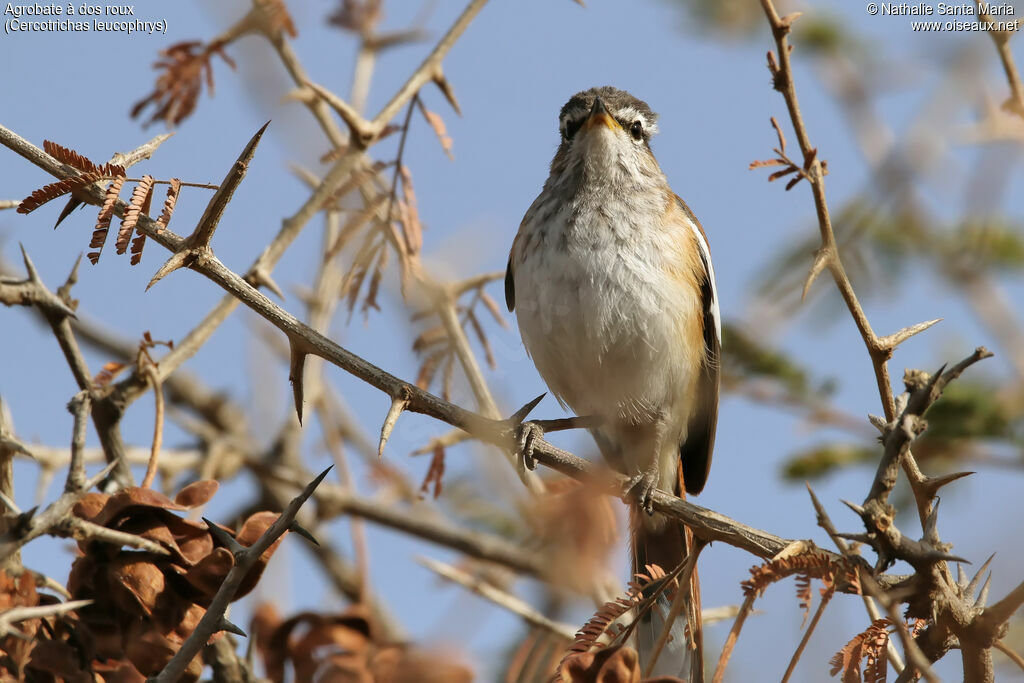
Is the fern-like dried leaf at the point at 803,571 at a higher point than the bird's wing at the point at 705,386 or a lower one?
lower

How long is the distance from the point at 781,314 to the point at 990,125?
36.5 inches

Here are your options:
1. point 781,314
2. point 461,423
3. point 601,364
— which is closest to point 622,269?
point 601,364

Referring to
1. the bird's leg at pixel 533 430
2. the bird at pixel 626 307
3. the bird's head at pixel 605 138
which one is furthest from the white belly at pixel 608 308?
the bird's head at pixel 605 138

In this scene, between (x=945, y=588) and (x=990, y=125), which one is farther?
(x=990, y=125)

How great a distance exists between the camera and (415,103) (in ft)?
12.3

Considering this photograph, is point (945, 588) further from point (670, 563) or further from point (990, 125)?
Answer: point (670, 563)

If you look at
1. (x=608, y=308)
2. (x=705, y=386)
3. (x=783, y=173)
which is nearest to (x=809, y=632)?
(x=783, y=173)

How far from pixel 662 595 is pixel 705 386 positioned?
122cm

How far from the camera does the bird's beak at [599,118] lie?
509 cm

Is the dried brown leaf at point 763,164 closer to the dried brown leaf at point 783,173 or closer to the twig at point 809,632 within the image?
the dried brown leaf at point 783,173

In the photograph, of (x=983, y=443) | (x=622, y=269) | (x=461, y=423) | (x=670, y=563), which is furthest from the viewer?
(x=670, y=563)

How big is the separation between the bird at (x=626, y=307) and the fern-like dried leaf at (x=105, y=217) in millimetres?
2109

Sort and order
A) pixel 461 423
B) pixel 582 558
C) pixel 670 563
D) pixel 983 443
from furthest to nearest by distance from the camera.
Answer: pixel 670 563 → pixel 983 443 → pixel 582 558 → pixel 461 423

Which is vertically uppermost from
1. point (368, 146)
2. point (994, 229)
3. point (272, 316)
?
point (994, 229)
